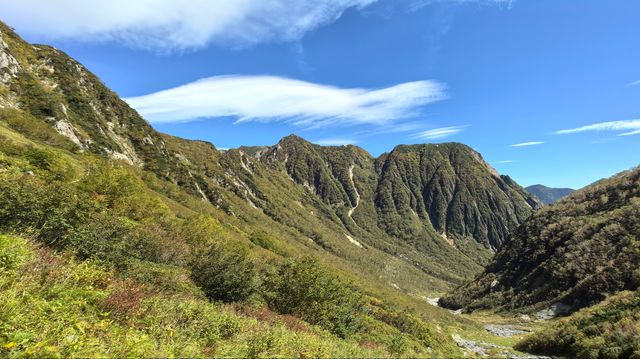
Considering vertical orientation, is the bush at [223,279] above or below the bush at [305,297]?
above

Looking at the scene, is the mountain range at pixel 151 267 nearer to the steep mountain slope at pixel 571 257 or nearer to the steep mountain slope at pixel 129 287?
the steep mountain slope at pixel 129 287

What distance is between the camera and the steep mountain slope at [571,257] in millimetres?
81625

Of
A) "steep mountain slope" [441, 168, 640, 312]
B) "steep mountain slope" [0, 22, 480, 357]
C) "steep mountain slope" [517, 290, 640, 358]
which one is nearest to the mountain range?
"steep mountain slope" [0, 22, 480, 357]

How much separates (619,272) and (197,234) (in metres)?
95.5

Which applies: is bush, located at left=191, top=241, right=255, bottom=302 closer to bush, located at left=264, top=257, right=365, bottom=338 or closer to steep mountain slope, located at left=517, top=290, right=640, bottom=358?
bush, located at left=264, top=257, right=365, bottom=338

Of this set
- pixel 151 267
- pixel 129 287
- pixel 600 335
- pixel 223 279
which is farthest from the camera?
pixel 600 335

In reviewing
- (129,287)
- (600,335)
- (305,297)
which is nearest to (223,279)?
(305,297)

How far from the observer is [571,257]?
98.6m

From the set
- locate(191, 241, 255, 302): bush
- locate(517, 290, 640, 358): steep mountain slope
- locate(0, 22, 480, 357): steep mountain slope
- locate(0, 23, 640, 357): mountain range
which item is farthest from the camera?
locate(191, 241, 255, 302): bush

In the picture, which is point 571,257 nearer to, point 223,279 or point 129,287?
point 223,279

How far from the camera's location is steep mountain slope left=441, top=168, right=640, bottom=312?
81.6 m

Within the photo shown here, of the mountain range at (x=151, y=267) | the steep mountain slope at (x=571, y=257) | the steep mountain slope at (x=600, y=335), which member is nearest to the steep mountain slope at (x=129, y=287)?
the mountain range at (x=151, y=267)

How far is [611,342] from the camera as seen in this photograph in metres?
22.4

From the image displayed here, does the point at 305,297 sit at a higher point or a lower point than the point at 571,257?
higher
